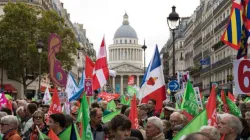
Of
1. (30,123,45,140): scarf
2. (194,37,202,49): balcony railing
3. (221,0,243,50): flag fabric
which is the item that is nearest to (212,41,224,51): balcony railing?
(194,37,202,49): balcony railing

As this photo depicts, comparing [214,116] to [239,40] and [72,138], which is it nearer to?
[72,138]

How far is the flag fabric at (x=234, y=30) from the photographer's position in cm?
1057

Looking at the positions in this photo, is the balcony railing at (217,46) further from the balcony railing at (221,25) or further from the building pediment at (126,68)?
the building pediment at (126,68)

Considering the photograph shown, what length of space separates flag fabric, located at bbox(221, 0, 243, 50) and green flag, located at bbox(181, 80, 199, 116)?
1.32m

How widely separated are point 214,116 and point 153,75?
4.30 meters

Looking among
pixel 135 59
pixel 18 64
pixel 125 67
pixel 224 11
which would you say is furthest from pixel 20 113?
pixel 135 59

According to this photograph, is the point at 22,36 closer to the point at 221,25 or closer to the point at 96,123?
the point at 221,25

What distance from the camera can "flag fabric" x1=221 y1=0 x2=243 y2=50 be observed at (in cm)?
1057

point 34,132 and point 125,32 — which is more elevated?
point 125,32

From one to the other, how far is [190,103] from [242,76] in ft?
6.45

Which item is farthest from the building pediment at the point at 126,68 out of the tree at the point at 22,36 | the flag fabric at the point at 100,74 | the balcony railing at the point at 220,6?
the flag fabric at the point at 100,74

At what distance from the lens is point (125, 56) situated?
181000 mm

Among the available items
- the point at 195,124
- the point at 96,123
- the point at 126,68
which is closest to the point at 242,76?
the point at 195,124

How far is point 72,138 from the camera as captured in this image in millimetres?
6234
